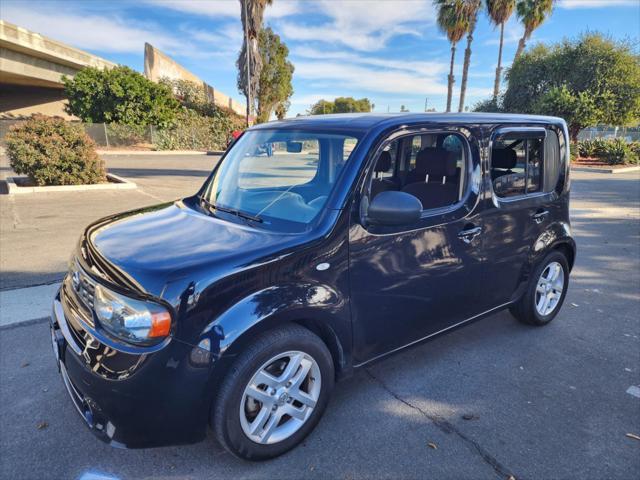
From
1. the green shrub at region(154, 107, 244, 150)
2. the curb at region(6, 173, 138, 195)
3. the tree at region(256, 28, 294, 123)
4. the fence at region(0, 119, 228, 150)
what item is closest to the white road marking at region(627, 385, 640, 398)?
the curb at region(6, 173, 138, 195)

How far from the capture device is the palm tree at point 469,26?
28.5 metres

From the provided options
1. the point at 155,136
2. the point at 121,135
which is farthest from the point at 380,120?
the point at 155,136

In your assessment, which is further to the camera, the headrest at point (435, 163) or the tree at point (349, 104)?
the tree at point (349, 104)

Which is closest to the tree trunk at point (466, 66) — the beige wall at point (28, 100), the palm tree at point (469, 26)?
the palm tree at point (469, 26)

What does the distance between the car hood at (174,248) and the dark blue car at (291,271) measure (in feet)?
0.04

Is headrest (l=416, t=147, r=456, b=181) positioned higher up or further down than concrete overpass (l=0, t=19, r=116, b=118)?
further down

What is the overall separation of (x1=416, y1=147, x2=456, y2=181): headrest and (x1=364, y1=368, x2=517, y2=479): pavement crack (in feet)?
5.60

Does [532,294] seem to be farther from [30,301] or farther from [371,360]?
[30,301]

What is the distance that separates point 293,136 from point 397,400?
201cm

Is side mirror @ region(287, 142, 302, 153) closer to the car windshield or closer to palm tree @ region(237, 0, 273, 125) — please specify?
the car windshield

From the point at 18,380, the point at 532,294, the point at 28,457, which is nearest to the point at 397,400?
the point at 532,294

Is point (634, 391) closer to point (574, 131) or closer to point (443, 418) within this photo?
point (443, 418)

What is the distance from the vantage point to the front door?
8.04 ft

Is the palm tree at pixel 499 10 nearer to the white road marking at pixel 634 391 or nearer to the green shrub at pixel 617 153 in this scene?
the green shrub at pixel 617 153
